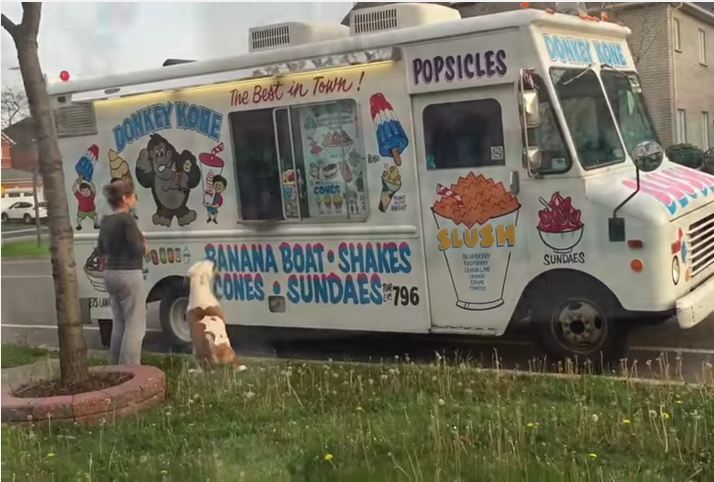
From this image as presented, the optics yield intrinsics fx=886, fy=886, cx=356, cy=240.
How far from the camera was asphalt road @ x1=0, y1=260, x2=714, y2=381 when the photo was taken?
3777 millimetres

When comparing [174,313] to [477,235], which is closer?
[174,313]

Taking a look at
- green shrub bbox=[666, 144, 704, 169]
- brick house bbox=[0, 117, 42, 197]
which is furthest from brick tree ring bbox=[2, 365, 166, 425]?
green shrub bbox=[666, 144, 704, 169]

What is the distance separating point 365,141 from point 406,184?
37 centimetres

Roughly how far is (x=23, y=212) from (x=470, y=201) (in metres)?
2.53

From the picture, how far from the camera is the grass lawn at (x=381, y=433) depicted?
135 inches

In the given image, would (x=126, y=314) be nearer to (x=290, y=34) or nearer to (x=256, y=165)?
(x=256, y=165)

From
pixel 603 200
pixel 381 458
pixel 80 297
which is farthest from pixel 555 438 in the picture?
pixel 80 297

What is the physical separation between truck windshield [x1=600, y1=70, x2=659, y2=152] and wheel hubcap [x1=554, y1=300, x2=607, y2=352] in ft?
3.33

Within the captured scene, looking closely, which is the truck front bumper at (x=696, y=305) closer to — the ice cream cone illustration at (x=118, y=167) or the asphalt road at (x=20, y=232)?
the ice cream cone illustration at (x=118, y=167)

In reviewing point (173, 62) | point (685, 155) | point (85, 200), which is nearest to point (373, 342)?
point (85, 200)

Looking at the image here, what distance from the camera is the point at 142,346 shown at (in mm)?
4473

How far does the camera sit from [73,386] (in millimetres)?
4273

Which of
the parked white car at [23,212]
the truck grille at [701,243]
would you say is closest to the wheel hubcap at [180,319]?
the parked white car at [23,212]

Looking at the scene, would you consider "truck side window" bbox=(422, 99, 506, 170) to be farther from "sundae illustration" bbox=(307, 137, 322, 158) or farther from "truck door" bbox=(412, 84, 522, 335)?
"sundae illustration" bbox=(307, 137, 322, 158)
